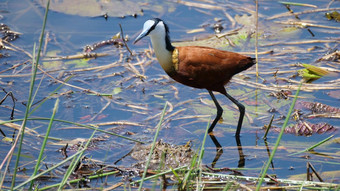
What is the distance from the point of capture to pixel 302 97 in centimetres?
549

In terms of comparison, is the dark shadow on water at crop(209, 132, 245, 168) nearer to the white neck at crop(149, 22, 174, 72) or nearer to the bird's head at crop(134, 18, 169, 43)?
the white neck at crop(149, 22, 174, 72)

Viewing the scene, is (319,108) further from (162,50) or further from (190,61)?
(162,50)

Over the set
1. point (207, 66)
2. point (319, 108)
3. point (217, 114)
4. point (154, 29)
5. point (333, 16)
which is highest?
point (333, 16)

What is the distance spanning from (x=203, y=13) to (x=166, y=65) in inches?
105

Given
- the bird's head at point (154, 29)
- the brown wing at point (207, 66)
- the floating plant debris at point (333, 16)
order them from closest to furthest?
the bird's head at point (154, 29), the brown wing at point (207, 66), the floating plant debris at point (333, 16)

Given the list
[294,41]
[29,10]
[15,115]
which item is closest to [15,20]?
[29,10]

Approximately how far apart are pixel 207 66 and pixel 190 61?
155 mm

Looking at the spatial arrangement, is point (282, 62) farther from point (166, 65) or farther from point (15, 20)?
point (15, 20)

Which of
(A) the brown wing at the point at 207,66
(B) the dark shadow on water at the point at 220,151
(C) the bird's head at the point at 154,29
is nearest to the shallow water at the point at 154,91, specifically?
(B) the dark shadow on water at the point at 220,151

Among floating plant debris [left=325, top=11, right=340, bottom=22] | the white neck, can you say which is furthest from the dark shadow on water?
floating plant debris [left=325, top=11, right=340, bottom=22]

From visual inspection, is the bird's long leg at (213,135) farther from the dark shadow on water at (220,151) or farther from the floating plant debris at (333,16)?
the floating plant debris at (333,16)

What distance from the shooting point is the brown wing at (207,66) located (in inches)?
183


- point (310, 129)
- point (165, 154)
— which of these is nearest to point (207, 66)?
point (165, 154)

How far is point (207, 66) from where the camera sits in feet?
15.4
